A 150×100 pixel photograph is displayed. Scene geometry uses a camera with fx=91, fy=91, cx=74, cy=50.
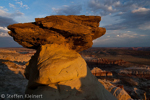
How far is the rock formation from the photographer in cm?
237

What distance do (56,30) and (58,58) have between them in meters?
0.87

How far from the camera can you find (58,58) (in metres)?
2.72

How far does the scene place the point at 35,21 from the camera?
271 cm

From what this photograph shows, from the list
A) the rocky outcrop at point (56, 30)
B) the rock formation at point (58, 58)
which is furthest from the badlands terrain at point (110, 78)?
the rocky outcrop at point (56, 30)

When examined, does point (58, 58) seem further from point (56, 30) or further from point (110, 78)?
point (110, 78)

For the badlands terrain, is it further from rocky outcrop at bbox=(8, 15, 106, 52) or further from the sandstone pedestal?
rocky outcrop at bbox=(8, 15, 106, 52)

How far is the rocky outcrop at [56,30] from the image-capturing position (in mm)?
2732

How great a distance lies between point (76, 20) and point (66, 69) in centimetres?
164

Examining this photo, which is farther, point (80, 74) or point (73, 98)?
point (80, 74)

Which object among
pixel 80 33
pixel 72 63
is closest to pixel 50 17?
pixel 80 33

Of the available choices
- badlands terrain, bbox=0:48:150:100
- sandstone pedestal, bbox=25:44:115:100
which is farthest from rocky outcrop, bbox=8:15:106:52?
badlands terrain, bbox=0:48:150:100

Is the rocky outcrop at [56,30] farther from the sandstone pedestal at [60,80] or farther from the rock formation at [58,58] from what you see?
the sandstone pedestal at [60,80]

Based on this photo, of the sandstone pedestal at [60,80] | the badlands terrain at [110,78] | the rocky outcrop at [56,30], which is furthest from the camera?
the badlands terrain at [110,78]

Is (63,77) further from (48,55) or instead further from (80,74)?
(48,55)
